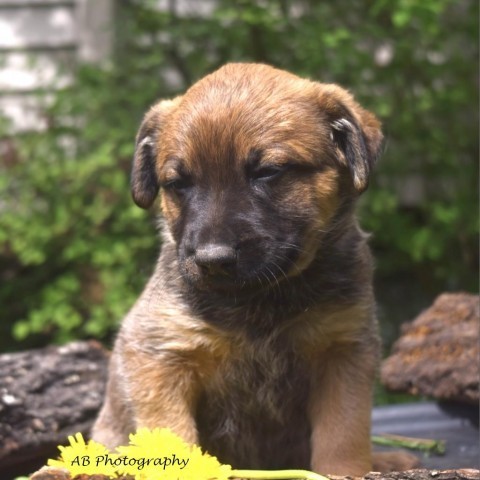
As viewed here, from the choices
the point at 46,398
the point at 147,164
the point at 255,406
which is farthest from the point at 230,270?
the point at 46,398

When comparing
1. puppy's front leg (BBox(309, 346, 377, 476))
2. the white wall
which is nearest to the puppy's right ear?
puppy's front leg (BBox(309, 346, 377, 476))

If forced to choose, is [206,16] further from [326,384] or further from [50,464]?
[50,464]

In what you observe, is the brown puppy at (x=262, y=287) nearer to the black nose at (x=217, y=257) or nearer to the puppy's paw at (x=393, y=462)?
the black nose at (x=217, y=257)

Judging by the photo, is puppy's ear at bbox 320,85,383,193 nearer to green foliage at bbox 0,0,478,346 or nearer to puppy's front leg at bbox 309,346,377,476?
puppy's front leg at bbox 309,346,377,476

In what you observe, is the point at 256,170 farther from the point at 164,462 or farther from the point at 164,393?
the point at 164,462

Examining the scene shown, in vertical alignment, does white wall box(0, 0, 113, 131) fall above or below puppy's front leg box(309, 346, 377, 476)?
above

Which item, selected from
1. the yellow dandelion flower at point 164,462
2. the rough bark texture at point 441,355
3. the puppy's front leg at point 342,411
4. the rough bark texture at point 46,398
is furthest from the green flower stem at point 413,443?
the yellow dandelion flower at point 164,462
